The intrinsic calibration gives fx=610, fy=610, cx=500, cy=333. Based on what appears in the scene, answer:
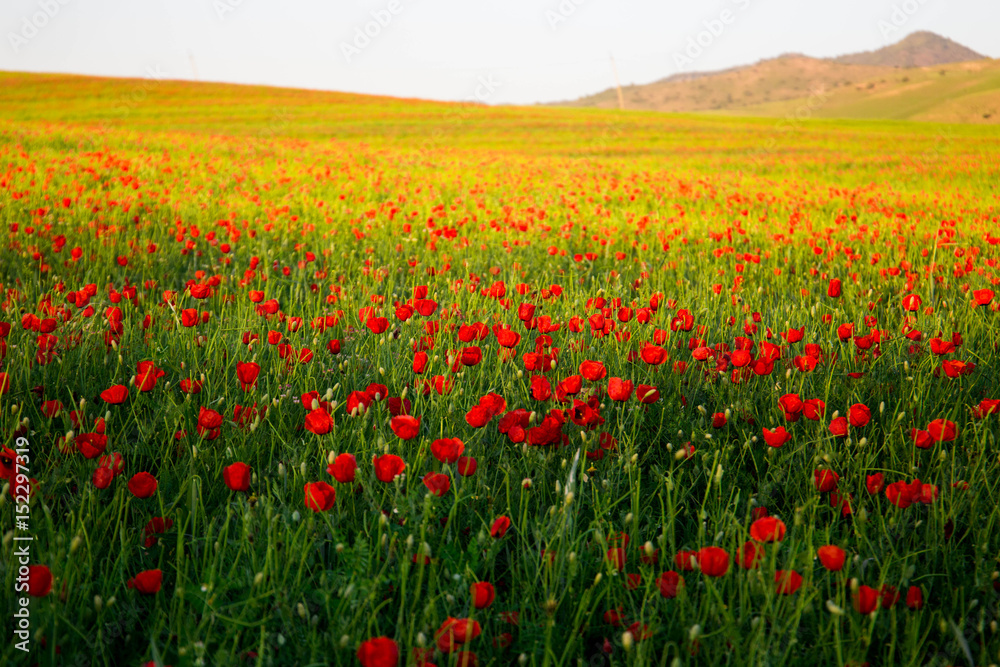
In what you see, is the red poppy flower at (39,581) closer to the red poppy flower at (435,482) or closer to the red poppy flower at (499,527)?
the red poppy flower at (435,482)

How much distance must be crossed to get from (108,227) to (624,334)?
14.7ft

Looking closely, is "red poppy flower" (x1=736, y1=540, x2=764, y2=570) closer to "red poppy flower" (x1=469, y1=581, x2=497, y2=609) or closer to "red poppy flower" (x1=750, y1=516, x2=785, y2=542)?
"red poppy flower" (x1=750, y1=516, x2=785, y2=542)

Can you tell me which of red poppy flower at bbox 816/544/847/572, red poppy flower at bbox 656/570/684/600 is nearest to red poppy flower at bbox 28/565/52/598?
red poppy flower at bbox 656/570/684/600

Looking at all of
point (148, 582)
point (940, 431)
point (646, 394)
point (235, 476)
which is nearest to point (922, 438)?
point (940, 431)

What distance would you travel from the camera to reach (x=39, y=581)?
119 centimetres

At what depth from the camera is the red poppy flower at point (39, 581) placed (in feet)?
3.90

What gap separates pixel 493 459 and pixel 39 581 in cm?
123

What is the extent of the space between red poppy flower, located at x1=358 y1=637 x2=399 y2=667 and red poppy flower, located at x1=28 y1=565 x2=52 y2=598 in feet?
2.19

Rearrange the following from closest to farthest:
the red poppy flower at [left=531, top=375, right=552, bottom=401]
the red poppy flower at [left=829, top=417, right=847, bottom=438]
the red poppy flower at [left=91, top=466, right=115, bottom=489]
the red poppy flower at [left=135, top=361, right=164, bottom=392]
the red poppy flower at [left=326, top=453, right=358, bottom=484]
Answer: the red poppy flower at [left=326, top=453, right=358, bottom=484] < the red poppy flower at [left=91, top=466, right=115, bottom=489] < the red poppy flower at [left=829, top=417, right=847, bottom=438] < the red poppy flower at [left=135, top=361, right=164, bottom=392] < the red poppy flower at [left=531, top=375, right=552, bottom=401]

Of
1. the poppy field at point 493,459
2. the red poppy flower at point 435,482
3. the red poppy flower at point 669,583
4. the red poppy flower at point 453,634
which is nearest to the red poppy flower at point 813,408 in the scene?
the poppy field at point 493,459

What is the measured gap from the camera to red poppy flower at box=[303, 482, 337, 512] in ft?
4.97

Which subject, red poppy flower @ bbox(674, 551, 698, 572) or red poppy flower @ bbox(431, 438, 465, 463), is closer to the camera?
red poppy flower @ bbox(674, 551, 698, 572)

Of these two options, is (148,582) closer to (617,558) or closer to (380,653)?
(380,653)

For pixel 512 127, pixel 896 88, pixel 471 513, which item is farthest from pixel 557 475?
pixel 896 88
